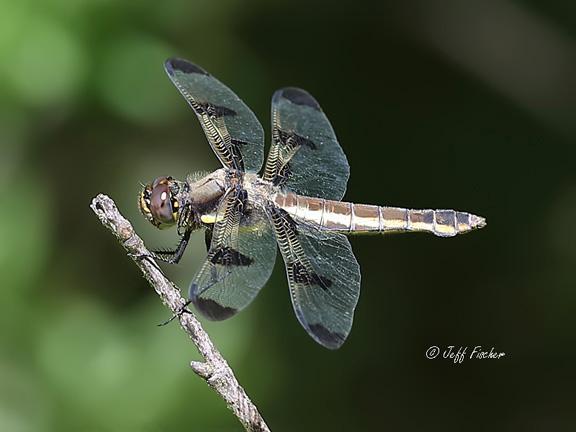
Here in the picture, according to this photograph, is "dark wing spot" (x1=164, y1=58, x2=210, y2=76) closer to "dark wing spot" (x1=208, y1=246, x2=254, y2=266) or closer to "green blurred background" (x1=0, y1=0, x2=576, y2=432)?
"green blurred background" (x1=0, y1=0, x2=576, y2=432)

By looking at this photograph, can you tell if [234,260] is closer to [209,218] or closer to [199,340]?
[209,218]

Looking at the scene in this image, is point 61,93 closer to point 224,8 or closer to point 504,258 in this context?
point 224,8

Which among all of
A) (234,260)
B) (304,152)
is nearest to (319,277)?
(234,260)

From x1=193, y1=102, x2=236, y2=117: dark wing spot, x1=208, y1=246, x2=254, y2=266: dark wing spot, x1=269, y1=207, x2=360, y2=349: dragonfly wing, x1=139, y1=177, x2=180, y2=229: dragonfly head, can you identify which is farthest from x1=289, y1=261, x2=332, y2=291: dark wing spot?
x1=193, y1=102, x2=236, y2=117: dark wing spot

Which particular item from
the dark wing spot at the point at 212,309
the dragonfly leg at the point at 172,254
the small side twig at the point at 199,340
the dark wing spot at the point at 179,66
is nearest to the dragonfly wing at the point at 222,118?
the dark wing spot at the point at 179,66

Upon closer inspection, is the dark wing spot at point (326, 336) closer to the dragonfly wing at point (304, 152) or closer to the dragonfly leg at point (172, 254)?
the dragonfly leg at point (172, 254)

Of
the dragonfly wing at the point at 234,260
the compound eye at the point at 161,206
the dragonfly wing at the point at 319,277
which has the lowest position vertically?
the dragonfly wing at the point at 319,277
